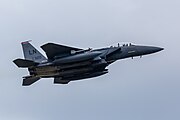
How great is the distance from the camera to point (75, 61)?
61938 millimetres

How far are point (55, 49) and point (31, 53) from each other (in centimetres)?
551

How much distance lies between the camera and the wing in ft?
205

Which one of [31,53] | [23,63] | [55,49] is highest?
[55,49]

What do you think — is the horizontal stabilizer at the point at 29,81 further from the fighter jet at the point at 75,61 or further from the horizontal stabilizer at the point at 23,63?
the horizontal stabilizer at the point at 23,63

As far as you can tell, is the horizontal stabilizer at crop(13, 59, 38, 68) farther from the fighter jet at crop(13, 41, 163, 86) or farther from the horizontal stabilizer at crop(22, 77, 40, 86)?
the horizontal stabilizer at crop(22, 77, 40, 86)

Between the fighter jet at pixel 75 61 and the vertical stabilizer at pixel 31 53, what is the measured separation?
1.85 m

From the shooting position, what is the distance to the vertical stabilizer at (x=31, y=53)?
219 ft

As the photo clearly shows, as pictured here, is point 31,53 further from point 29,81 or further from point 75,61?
point 75,61

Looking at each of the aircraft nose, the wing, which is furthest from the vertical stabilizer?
the aircraft nose

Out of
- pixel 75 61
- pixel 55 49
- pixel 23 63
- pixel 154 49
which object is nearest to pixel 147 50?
pixel 154 49

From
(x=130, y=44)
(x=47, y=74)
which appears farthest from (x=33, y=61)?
(x=130, y=44)

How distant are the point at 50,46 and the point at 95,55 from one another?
4798 millimetres

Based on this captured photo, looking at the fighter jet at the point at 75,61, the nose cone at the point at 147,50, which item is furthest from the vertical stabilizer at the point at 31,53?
the nose cone at the point at 147,50

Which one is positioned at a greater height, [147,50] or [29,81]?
[147,50]
